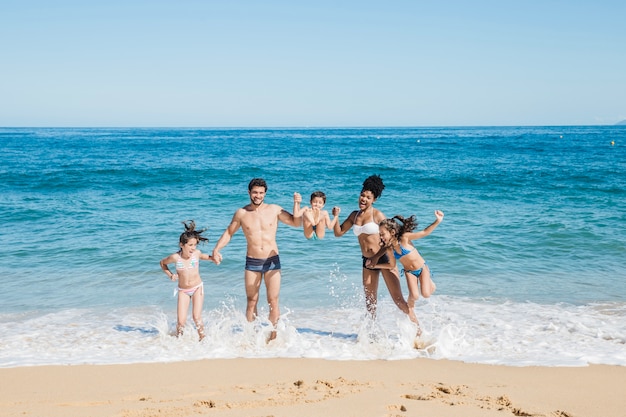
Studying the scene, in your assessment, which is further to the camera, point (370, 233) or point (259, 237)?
point (259, 237)

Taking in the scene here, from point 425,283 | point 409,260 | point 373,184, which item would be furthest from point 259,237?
point 425,283

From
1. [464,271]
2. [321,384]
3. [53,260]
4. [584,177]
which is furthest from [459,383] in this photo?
[584,177]

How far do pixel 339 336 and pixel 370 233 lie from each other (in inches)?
56.8

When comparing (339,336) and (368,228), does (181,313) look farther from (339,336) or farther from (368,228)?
(368,228)

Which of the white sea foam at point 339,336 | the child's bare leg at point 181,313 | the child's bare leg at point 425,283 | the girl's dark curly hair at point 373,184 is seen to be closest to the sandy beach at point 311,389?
the white sea foam at point 339,336

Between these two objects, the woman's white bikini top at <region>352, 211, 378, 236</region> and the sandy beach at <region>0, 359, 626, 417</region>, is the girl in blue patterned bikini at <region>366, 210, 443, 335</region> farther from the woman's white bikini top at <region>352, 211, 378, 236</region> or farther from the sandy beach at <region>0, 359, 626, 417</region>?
the sandy beach at <region>0, 359, 626, 417</region>

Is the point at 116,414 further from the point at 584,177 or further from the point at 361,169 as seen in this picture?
the point at 361,169

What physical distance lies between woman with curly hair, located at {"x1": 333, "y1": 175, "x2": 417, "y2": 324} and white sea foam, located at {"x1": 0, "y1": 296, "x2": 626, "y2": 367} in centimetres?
28

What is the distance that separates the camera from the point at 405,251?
6047 millimetres

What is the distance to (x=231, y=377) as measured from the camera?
521 centimetres

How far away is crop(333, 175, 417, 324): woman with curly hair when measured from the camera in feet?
19.9

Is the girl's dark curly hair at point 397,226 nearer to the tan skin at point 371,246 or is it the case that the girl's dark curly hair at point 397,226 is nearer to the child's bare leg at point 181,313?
the tan skin at point 371,246

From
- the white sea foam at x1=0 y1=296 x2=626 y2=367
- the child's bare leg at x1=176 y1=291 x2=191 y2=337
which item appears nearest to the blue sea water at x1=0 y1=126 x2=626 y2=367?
the white sea foam at x1=0 y1=296 x2=626 y2=367

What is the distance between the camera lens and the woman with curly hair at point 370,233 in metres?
6.08
